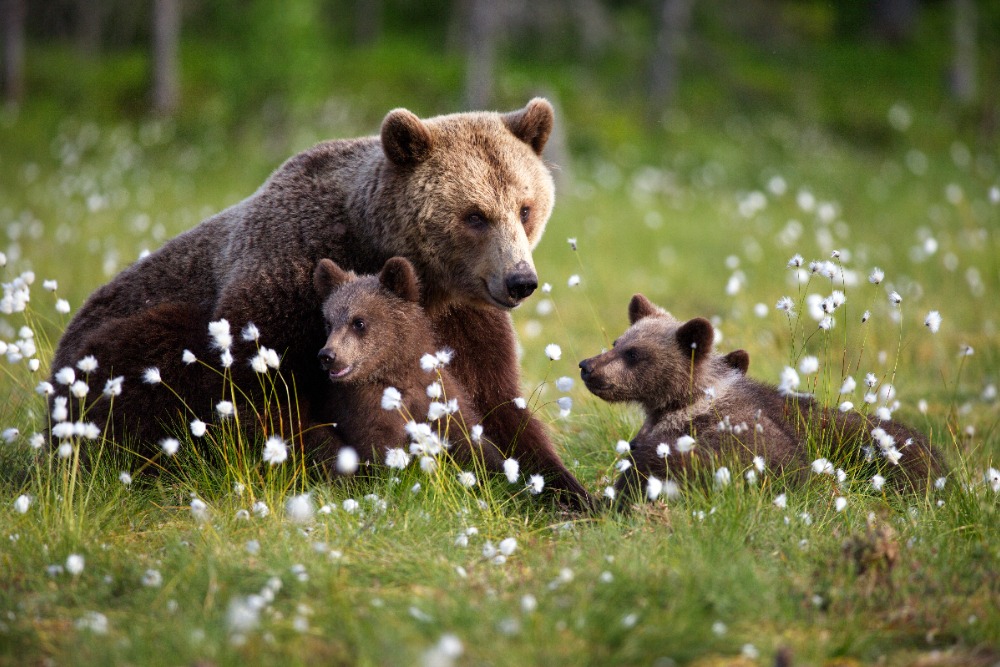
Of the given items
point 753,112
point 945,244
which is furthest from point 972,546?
point 753,112

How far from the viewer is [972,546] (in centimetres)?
392

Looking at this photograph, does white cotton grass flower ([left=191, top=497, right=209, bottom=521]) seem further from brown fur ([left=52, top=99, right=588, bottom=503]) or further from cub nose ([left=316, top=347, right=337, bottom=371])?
brown fur ([left=52, top=99, right=588, bottom=503])

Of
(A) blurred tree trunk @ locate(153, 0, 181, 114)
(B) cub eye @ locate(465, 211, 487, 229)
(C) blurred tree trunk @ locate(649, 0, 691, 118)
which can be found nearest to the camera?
(B) cub eye @ locate(465, 211, 487, 229)

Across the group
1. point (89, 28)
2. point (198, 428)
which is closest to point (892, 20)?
point (89, 28)

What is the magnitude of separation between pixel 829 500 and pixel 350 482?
2116mm

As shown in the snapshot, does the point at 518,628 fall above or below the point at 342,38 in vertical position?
below

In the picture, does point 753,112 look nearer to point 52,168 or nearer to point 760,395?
point 52,168

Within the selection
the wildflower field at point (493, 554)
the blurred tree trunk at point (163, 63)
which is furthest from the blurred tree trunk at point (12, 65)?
the wildflower field at point (493, 554)

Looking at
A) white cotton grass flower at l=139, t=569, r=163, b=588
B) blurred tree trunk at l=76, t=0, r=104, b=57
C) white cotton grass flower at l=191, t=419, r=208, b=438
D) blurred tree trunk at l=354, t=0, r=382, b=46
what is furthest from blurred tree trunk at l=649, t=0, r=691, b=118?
white cotton grass flower at l=139, t=569, r=163, b=588

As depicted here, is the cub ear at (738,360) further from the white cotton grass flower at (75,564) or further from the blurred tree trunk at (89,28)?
the blurred tree trunk at (89,28)

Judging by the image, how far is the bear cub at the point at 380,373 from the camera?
4.56 metres

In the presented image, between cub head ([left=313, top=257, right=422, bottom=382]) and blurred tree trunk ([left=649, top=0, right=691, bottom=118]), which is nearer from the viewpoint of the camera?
cub head ([left=313, top=257, right=422, bottom=382])

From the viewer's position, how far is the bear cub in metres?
4.56

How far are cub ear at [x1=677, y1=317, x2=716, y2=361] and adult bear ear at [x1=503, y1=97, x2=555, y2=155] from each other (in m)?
1.32
